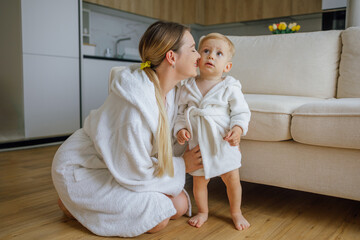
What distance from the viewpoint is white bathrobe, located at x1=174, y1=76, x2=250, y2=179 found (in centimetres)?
118

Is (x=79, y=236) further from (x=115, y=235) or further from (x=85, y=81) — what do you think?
(x=85, y=81)

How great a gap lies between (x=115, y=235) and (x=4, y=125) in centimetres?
217

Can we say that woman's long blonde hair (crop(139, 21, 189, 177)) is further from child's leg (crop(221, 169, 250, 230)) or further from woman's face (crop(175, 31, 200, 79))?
child's leg (crop(221, 169, 250, 230))

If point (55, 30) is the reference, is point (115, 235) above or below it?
below

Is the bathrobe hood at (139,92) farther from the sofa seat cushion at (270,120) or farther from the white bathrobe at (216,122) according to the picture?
the sofa seat cushion at (270,120)

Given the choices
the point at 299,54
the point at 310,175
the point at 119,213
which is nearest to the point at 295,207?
the point at 310,175

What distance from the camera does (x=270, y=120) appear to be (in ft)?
4.23

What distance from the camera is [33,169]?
79.6 inches

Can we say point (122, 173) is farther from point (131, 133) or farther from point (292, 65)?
point (292, 65)

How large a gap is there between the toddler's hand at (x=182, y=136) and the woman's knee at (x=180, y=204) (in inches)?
8.6

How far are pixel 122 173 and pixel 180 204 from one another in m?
0.28

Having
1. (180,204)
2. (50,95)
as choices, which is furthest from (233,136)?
(50,95)

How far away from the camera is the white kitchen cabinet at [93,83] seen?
310 centimetres

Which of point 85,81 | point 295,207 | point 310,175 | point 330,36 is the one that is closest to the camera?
point 310,175
